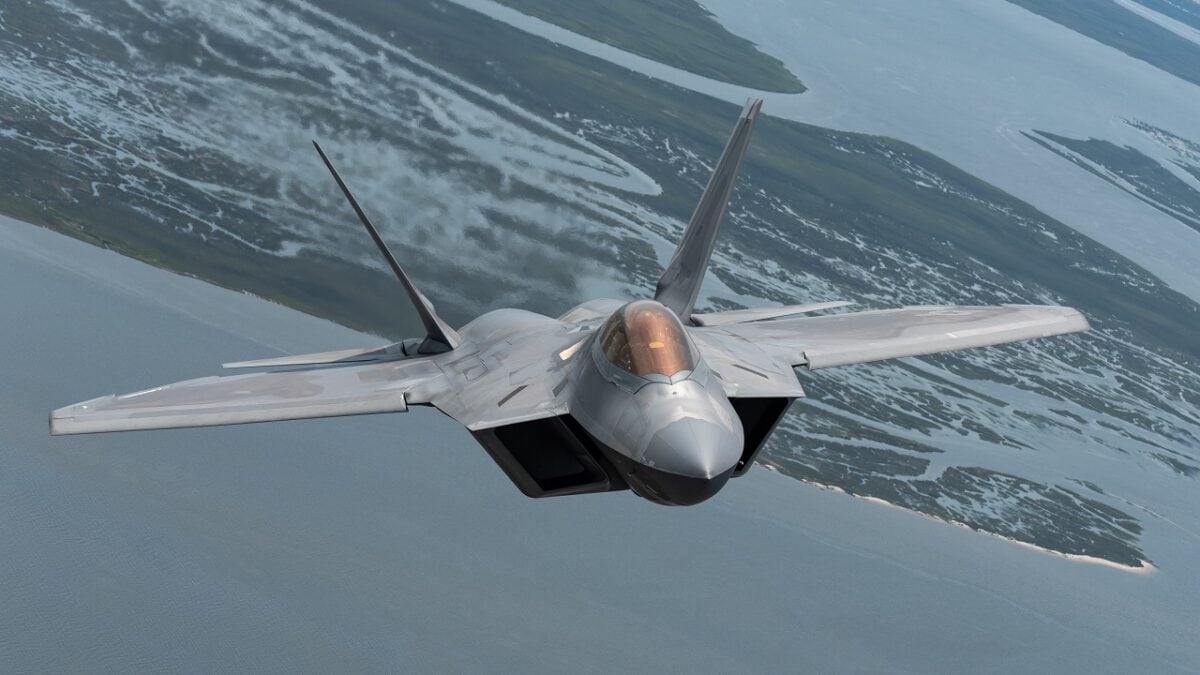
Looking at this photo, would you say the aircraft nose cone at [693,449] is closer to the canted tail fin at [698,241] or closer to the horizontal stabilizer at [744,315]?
the horizontal stabilizer at [744,315]

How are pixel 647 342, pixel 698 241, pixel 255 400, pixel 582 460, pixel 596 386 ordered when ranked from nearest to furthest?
pixel 647 342, pixel 596 386, pixel 582 460, pixel 255 400, pixel 698 241

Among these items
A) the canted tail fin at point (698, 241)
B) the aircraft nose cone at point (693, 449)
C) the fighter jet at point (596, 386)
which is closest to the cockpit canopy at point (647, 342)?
the fighter jet at point (596, 386)

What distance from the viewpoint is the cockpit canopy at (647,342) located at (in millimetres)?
19125

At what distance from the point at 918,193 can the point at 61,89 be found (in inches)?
2217

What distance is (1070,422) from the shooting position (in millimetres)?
56344

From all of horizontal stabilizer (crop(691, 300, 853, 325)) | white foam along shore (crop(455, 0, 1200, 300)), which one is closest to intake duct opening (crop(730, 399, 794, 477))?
horizontal stabilizer (crop(691, 300, 853, 325))

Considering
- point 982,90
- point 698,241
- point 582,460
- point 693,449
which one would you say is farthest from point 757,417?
point 982,90

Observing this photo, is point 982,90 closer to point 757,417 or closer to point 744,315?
point 744,315

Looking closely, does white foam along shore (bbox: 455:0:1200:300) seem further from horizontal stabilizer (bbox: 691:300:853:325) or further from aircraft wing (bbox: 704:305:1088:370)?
horizontal stabilizer (bbox: 691:300:853:325)

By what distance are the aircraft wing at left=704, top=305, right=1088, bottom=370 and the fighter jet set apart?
67 millimetres

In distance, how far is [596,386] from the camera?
19625 mm

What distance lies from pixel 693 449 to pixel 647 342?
2.19 m

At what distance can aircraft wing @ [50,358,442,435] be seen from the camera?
20.6 meters

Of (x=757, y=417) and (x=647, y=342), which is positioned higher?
(x=647, y=342)
